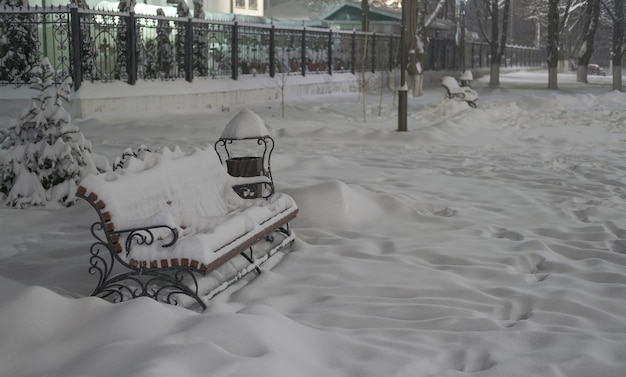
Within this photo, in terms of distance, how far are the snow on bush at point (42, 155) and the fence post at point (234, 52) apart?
14322 mm

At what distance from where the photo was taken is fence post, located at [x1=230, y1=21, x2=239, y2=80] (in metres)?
23.4

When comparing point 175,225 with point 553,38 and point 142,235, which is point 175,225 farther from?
point 553,38

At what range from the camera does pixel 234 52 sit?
23.4 meters

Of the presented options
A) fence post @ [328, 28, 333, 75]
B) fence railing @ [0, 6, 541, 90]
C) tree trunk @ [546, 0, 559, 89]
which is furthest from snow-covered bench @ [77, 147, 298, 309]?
tree trunk @ [546, 0, 559, 89]

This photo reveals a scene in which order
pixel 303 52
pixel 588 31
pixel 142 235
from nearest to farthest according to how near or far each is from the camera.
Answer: pixel 142 235, pixel 303 52, pixel 588 31

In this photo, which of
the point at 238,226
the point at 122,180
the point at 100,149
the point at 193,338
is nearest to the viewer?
the point at 193,338

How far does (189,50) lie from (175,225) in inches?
641

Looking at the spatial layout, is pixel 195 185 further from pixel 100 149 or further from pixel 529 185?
pixel 100 149

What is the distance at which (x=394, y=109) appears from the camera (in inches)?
973

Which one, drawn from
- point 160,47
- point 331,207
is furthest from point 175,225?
point 160,47

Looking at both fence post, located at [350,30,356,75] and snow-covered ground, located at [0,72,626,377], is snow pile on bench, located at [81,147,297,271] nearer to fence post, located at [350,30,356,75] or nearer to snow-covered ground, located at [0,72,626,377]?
snow-covered ground, located at [0,72,626,377]

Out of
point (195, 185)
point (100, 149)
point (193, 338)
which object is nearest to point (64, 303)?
point (193, 338)

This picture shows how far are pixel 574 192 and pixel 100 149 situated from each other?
790 centimetres

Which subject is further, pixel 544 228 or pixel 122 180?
pixel 544 228
